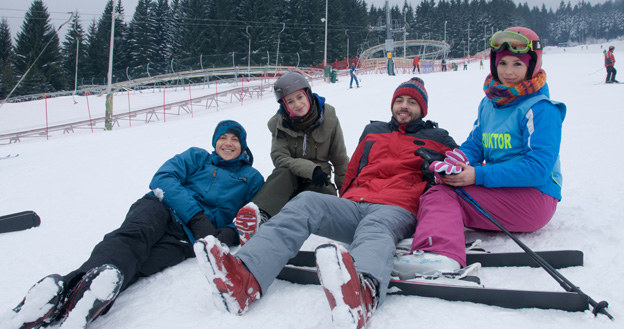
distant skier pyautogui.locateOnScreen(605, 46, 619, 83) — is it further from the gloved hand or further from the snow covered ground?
the gloved hand

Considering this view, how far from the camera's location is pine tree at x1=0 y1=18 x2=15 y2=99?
34.4m

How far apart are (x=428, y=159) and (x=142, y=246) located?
163 cm

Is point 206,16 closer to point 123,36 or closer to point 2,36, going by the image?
point 123,36

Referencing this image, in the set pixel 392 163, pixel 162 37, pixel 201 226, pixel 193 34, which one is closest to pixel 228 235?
pixel 201 226

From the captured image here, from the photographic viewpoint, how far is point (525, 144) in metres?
1.97

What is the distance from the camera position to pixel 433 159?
214 cm

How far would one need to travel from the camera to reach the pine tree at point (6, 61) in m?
34.4

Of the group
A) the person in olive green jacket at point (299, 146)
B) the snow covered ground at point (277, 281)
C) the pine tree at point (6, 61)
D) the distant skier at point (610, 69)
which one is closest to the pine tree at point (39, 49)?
the pine tree at point (6, 61)

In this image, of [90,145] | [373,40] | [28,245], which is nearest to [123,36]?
[373,40]

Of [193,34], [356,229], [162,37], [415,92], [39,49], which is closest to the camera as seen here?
[356,229]

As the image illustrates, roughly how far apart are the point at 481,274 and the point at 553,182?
709 millimetres

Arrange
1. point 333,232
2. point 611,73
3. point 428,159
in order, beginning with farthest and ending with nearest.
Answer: point 611,73 → point 428,159 → point 333,232

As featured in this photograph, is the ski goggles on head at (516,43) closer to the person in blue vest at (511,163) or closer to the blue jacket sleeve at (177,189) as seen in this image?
the person in blue vest at (511,163)

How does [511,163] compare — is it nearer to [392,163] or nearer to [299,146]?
[392,163]
